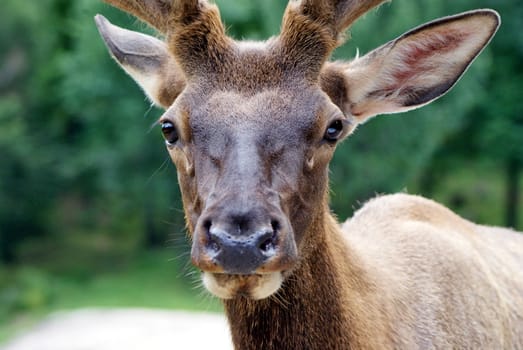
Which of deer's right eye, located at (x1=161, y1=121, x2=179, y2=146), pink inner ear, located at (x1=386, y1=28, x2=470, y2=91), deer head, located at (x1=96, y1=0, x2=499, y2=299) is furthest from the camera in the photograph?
pink inner ear, located at (x1=386, y1=28, x2=470, y2=91)

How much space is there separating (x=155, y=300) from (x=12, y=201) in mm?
8881

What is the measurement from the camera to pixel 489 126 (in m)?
36.6

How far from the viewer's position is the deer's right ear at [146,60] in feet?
21.7

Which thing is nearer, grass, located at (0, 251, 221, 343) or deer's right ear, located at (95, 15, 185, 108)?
deer's right ear, located at (95, 15, 185, 108)

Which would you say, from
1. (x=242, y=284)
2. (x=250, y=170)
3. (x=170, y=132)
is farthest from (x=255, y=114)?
(x=242, y=284)

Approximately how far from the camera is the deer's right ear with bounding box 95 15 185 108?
6602 mm

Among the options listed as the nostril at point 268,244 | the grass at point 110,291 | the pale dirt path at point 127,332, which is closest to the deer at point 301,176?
the nostril at point 268,244

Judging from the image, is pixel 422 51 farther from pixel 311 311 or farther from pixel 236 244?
pixel 236 244

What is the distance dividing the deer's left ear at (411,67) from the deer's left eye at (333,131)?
46 cm

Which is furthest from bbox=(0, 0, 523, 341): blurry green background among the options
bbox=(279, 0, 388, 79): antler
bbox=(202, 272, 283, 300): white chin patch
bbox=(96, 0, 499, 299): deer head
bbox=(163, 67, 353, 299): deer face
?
bbox=(202, 272, 283, 300): white chin patch

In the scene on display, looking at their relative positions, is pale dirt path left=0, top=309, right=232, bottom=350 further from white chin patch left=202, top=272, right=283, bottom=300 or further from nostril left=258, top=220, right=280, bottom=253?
nostril left=258, top=220, right=280, bottom=253

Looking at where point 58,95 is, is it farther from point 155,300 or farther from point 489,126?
point 489,126

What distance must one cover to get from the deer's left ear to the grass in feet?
77.9

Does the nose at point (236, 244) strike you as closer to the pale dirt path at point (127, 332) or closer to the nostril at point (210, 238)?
the nostril at point (210, 238)
